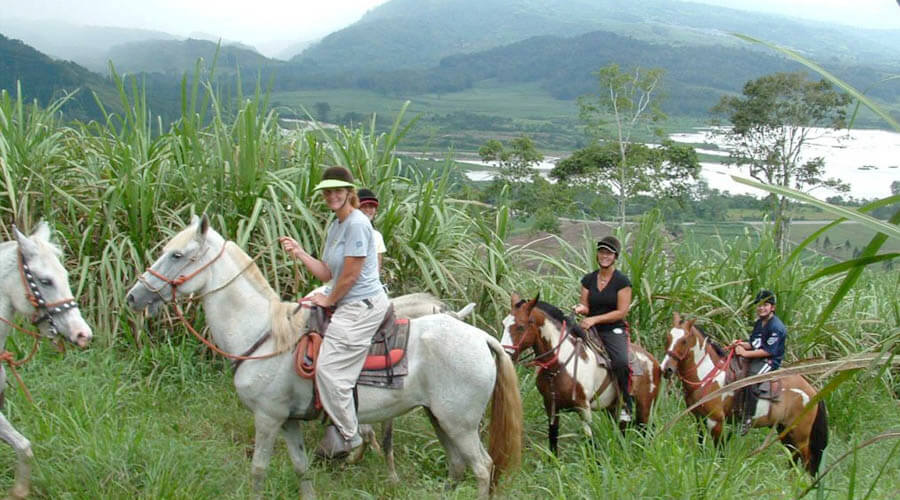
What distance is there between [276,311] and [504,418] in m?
1.63

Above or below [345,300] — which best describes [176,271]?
above

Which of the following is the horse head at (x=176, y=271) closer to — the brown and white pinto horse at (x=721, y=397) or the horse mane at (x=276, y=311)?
the horse mane at (x=276, y=311)

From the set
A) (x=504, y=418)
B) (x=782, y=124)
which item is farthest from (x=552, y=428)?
(x=782, y=124)

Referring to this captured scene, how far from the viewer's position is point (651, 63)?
100 metres

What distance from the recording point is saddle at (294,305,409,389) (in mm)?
4367

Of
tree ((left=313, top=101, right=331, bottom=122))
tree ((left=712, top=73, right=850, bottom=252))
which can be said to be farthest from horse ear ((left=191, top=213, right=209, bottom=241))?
tree ((left=712, top=73, right=850, bottom=252))

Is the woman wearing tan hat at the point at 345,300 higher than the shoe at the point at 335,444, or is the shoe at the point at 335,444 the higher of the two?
the woman wearing tan hat at the point at 345,300

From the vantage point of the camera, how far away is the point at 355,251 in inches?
164

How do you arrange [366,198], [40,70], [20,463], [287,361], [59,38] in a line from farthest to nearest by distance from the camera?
[59,38]
[40,70]
[366,198]
[287,361]
[20,463]

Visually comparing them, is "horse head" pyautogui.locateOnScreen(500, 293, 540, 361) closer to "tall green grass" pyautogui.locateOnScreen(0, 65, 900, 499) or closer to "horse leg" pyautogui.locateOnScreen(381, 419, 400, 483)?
"tall green grass" pyautogui.locateOnScreen(0, 65, 900, 499)

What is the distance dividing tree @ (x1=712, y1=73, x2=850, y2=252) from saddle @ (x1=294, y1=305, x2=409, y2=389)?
20.5 metres

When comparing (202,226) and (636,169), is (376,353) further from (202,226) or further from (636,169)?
(636,169)

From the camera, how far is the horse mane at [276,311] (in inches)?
173

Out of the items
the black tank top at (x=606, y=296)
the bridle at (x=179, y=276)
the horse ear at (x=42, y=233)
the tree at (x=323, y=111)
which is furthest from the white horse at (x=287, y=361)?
the tree at (x=323, y=111)
